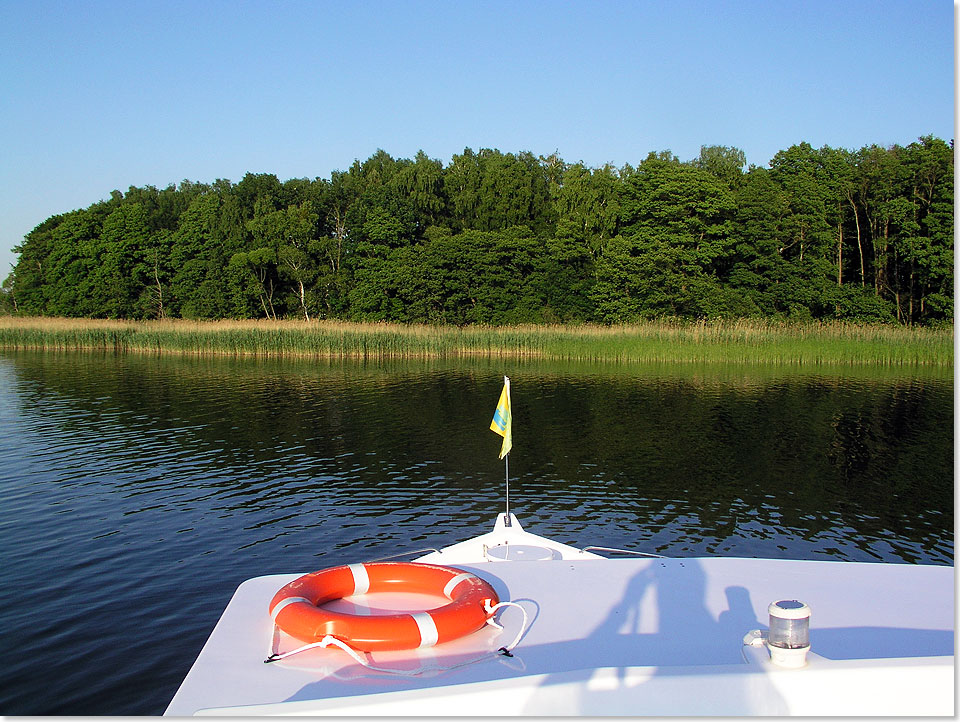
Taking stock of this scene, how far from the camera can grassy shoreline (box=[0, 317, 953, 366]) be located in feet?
91.7

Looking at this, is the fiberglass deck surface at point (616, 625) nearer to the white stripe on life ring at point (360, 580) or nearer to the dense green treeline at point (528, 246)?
the white stripe on life ring at point (360, 580)

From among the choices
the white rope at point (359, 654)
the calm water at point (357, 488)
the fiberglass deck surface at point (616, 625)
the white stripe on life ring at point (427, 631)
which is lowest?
the calm water at point (357, 488)

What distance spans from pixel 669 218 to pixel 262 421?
27.5 meters

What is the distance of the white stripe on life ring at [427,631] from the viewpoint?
3.80m

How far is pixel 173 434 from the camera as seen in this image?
598 inches

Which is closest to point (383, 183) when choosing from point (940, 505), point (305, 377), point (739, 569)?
point (305, 377)

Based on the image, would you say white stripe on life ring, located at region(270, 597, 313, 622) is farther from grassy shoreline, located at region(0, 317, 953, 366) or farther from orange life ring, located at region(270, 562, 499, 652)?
grassy shoreline, located at region(0, 317, 953, 366)

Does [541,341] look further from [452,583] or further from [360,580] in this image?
Result: [452,583]

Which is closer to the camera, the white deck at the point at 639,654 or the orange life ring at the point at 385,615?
the white deck at the point at 639,654

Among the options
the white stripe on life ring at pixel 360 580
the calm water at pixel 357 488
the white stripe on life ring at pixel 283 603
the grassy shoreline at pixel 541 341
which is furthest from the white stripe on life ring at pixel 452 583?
the grassy shoreline at pixel 541 341

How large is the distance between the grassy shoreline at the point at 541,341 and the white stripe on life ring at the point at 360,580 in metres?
24.9

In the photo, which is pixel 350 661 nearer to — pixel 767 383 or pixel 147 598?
pixel 147 598

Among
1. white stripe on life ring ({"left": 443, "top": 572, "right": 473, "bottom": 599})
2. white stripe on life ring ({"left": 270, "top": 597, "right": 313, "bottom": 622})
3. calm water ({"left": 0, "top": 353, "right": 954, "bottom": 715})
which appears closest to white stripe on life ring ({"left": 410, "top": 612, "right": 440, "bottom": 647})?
white stripe on life ring ({"left": 443, "top": 572, "right": 473, "bottom": 599})

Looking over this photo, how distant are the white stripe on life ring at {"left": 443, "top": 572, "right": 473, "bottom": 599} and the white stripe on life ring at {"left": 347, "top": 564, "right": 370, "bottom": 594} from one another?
1.50ft
